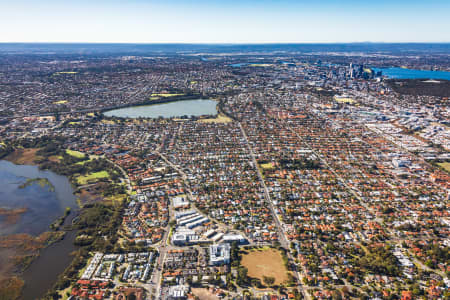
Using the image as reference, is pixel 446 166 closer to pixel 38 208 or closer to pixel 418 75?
pixel 38 208

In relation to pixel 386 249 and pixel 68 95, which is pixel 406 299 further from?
pixel 68 95

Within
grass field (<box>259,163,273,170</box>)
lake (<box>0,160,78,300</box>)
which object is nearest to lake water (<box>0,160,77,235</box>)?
lake (<box>0,160,78,300</box>)

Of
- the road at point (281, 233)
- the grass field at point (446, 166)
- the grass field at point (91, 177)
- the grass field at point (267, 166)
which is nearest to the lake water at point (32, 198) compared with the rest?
the grass field at point (91, 177)

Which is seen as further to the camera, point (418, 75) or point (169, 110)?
point (418, 75)

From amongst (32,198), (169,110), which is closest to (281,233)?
(32,198)

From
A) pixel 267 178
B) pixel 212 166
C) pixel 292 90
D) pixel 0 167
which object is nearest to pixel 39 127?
pixel 0 167

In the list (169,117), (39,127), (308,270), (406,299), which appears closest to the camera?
(406,299)
